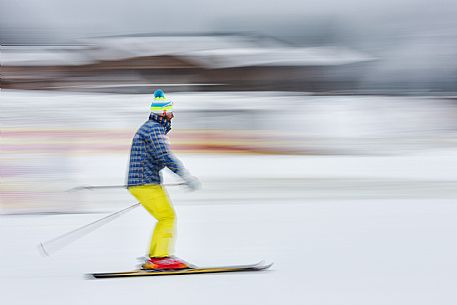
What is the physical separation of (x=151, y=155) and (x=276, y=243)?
1.32 metres

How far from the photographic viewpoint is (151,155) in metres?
3.47

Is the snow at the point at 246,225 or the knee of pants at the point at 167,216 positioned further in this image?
the knee of pants at the point at 167,216

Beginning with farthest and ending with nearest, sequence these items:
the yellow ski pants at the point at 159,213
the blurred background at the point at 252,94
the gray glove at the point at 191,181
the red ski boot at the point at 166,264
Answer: the blurred background at the point at 252,94 → the red ski boot at the point at 166,264 → the yellow ski pants at the point at 159,213 → the gray glove at the point at 191,181

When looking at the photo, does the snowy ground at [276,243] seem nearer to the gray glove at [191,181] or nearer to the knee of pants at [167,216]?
the knee of pants at [167,216]

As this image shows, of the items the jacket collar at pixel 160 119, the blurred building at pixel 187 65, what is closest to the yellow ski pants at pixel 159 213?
the jacket collar at pixel 160 119

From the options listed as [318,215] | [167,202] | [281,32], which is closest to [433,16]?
[281,32]

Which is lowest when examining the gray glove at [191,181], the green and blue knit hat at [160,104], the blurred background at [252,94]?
the gray glove at [191,181]

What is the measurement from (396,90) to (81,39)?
520 cm

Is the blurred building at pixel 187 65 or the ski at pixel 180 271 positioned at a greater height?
the blurred building at pixel 187 65

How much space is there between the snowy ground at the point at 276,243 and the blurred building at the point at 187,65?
322 centimetres

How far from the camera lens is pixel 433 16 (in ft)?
44.1

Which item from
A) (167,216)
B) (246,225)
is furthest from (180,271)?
(246,225)

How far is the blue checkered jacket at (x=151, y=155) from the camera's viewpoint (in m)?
3.40

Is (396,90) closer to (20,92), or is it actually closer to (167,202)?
(20,92)
